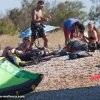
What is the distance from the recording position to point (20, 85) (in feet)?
30.3

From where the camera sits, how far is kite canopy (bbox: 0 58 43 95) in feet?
29.8

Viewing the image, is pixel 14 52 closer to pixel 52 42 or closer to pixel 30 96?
pixel 30 96

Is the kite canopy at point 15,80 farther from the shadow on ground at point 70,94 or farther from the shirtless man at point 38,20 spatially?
the shirtless man at point 38,20

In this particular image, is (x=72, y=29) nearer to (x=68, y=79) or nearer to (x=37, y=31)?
(x=37, y=31)

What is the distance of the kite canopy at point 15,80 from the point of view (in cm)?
907

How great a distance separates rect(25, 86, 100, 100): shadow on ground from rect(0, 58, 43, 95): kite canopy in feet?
0.57

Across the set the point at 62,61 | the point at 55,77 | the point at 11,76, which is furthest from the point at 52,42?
the point at 11,76

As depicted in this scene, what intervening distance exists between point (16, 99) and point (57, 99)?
663mm

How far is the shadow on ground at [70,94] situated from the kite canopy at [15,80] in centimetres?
17

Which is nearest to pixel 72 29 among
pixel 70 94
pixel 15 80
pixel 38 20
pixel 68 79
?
pixel 38 20

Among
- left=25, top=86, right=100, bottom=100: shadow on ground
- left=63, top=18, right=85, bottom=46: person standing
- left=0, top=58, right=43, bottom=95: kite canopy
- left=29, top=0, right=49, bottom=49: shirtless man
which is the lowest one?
left=63, top=18, right=85, bottom=46: person standing

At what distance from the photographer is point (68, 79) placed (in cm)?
1102

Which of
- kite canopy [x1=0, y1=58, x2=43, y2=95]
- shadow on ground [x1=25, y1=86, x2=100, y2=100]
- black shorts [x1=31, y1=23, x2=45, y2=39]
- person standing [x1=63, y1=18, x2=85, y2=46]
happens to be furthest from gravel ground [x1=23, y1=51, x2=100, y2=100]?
black shorts [x1=31, y1=23, x2=45, y2=39]

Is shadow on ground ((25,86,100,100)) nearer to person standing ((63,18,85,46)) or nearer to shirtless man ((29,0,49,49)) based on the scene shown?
shirtless man ((29,0,49,49))
